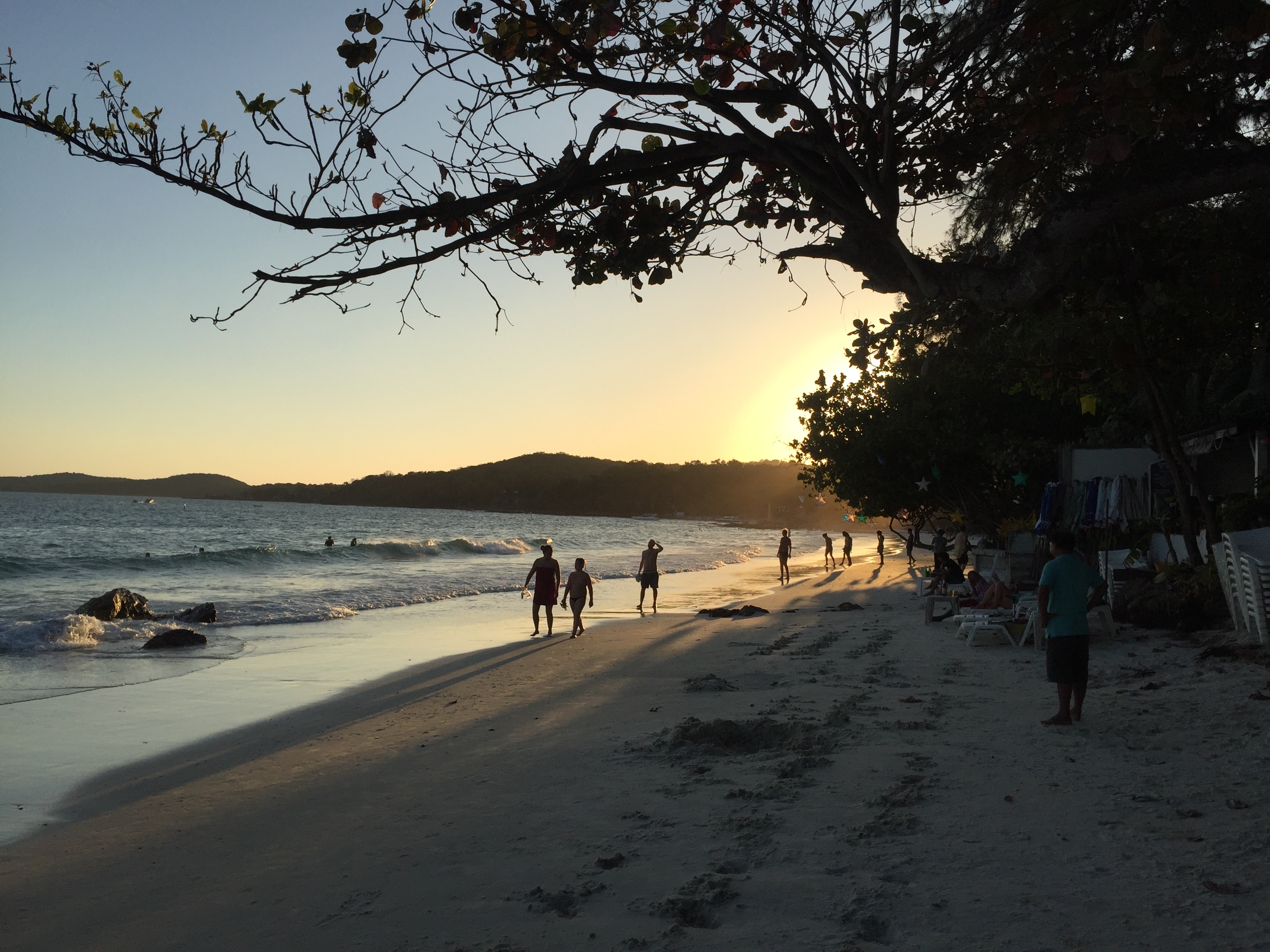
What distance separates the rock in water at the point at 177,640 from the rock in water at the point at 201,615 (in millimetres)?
3468

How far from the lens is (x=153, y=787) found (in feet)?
21.8

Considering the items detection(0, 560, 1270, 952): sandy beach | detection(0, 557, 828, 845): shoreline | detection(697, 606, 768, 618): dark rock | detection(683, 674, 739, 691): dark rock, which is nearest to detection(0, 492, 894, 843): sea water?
detection(0, 557, 828, 845): shoreline

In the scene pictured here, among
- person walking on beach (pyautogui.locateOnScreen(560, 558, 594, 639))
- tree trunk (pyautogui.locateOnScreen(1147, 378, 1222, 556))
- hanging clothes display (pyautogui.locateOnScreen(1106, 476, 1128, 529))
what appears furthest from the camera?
person walking on beach (pyautogui.locateOnScreen(560, 558, 594, 639))

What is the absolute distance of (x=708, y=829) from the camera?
442cm

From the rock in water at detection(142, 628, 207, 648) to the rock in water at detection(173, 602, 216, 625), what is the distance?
11.4ft

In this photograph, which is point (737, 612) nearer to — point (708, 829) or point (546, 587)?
point (546, 587)

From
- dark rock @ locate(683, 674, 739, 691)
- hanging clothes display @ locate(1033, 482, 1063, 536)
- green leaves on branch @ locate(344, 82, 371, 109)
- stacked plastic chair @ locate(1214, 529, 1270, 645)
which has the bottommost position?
dark rock @ locate(683, 674, 739, 691)

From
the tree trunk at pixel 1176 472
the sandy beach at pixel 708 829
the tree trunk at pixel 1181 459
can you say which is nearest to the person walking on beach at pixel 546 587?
the sandy beach at pixel 708 829

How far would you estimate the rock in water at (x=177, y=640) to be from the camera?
1505 cm

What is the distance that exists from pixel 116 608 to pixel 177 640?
17.9 feet

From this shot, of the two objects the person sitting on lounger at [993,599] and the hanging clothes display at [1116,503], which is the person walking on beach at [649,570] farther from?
the hanging clothes display at [1116,503]

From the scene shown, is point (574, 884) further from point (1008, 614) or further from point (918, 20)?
point (1008, 614)

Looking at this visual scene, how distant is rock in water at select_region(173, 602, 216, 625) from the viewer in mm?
18906

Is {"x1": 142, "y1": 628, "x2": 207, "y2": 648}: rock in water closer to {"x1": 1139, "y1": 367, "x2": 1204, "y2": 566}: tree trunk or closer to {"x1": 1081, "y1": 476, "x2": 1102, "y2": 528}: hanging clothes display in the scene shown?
{"x1": 1139, "y1": 367, "x2": 1204, "y2": 566}: tree trunk
